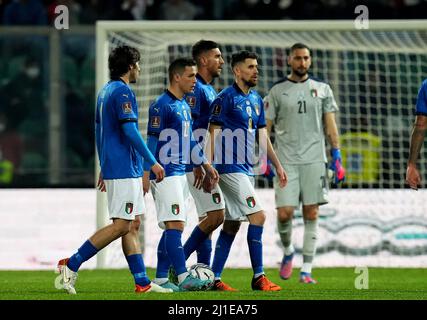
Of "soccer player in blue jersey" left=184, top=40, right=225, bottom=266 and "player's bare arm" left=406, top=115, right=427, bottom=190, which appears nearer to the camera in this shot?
"player's bare arm" left=406, top=115, right=427, bottom=190

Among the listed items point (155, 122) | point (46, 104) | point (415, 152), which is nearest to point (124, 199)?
point (155, 122)

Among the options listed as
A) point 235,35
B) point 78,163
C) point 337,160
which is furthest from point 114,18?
point 337,160

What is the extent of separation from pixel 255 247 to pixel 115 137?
4.64 feet

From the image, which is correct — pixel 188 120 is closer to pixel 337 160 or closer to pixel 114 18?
pixel 337 160

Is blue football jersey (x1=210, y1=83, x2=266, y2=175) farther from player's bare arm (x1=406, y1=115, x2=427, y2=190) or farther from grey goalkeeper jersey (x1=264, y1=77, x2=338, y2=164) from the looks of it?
grey goalkeeper jersey (x1=264, y1=77, x2=338, y2=164)

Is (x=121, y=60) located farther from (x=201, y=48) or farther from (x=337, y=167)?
(x=337, y=167)

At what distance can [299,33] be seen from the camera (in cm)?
1311

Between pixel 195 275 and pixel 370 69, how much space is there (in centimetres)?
614

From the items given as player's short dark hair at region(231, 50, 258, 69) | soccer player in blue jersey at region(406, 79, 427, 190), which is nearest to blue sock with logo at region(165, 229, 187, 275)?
player's short dark hair at region(231, 50, 258, 69)

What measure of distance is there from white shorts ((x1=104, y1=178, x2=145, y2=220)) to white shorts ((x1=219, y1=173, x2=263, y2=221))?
0.91 m

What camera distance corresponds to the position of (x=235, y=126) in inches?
340

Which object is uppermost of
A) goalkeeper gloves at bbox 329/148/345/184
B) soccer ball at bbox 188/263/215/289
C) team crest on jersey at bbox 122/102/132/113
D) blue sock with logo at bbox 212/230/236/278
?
team crest on jersey at bbox 122/102/132/113

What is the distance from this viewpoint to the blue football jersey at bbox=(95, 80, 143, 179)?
785 centimetres

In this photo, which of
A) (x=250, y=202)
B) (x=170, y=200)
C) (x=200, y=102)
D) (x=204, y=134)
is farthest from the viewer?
(x=204, y=134)
